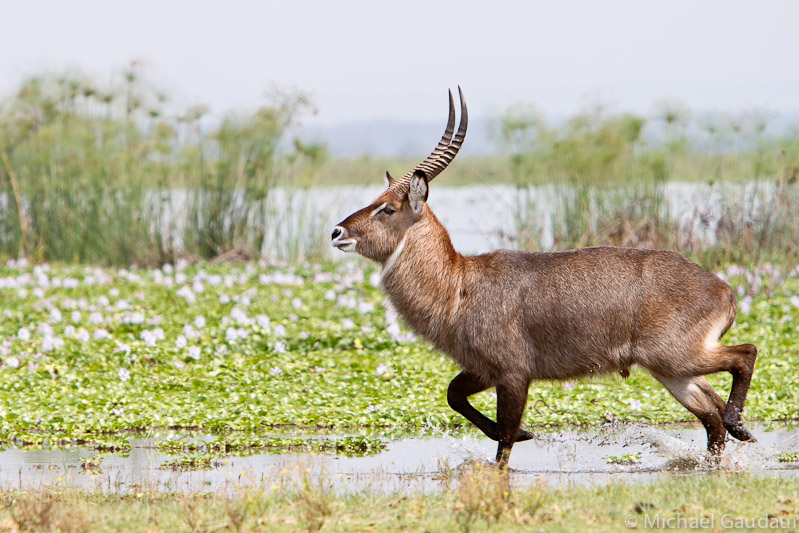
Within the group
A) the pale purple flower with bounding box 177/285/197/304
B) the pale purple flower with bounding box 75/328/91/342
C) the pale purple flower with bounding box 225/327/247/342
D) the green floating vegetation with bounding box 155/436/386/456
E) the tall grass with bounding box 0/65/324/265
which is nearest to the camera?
the green floating vegetation with bounding box 155/436/386/456

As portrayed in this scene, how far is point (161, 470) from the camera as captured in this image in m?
6.20

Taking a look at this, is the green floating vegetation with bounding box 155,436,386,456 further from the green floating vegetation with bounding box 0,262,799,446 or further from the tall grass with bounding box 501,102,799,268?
the tall grass with bounding box 501,102,799,268

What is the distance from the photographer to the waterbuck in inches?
238

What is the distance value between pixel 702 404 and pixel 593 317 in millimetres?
937

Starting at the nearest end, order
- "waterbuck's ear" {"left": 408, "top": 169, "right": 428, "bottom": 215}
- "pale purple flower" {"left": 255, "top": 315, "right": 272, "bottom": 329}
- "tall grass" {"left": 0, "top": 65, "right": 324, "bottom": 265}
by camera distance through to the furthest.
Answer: "waterbuck's ear" {"left": 408, "top": 169, "right": 428, "bottom": 215}, "pale purple flower" {"left": 255, "top": 315, "right": 272, "bottom": 329}, "tall grass" {"left": 0, "top": 65, "right": 324, "bottom": 265}

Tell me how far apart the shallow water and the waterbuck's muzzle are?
4.31 ft

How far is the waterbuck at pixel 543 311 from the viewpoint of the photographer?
6039mm

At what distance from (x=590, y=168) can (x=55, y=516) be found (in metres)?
10.4

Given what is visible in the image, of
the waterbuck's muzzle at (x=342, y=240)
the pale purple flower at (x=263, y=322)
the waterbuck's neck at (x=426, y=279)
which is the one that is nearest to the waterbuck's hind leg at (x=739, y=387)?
the waterbuck's neck at (x=426, y=279)

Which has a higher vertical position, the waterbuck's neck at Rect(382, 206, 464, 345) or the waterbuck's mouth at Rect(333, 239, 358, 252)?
the waterbuck's mouth at Rect(333, 239, 358, 252)

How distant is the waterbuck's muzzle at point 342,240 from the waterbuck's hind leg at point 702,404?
80.9 inches

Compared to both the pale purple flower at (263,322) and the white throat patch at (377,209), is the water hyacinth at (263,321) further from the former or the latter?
the white throat patch at (377,209)

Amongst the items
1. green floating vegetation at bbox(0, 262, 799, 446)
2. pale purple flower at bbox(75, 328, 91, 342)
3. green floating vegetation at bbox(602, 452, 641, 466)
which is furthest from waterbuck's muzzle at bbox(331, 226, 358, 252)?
pale purple flower at bbox(75, 328, 91, 342)

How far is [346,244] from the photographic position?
245 inches
